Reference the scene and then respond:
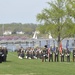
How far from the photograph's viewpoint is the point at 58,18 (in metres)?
70.4

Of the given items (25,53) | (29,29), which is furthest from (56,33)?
(29,29)

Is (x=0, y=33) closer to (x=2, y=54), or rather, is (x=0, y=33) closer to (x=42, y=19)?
(x=42, y=19)

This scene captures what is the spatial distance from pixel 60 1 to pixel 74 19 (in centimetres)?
411

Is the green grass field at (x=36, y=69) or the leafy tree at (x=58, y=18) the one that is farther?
A: the leafy tree at (x=58, y=18)

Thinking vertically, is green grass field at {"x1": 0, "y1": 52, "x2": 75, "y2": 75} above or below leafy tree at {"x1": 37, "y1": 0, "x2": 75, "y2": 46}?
below

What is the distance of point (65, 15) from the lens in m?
70.3

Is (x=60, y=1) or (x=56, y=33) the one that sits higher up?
(x=60, y=1)

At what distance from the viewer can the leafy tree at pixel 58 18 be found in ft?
228

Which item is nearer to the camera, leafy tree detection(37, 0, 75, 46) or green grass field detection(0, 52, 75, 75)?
green grass field detection(0, 52, 75, 75)

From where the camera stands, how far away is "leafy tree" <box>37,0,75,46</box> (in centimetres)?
6956

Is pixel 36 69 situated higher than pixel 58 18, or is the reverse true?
pixel 58 18

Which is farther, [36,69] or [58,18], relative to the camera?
[58,18]

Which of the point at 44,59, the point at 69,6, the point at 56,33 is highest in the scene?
the point at 69,6

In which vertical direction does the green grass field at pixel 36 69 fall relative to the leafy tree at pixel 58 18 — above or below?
below
